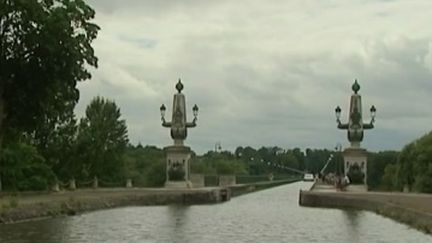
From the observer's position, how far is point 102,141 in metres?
97.1

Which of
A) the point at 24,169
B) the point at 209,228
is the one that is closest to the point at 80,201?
the point at 209,228

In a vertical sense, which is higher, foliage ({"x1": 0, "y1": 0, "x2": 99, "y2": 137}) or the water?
foliage ({"x1": 0, "y1": 0, "x2": 99, "y2": 137})

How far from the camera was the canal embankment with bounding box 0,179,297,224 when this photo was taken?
37250 mm

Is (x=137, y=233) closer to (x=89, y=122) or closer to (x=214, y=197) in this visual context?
(x=214, y=197)

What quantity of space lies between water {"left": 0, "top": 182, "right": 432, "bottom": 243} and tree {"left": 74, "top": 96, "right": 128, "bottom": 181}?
41.3 metres

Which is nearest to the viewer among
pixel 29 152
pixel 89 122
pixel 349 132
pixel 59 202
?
pixel 59 202

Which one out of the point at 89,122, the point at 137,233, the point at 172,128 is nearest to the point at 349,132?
the point at 172,128

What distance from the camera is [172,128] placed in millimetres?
66688

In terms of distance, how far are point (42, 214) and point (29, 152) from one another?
113ft

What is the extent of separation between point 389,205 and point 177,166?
25.4 m

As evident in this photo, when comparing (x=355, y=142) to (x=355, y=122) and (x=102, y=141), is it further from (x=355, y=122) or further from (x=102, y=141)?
(x=102, y=141)

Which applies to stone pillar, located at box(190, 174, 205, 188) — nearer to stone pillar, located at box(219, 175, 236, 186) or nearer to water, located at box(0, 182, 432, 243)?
stone pillar, located at box(219, 175, 236, 186)

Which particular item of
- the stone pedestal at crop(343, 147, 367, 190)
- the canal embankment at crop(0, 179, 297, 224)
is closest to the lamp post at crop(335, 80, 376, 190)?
the stone pedestal at crop(343, 147, 367, 190)

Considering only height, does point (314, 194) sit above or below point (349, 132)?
below
